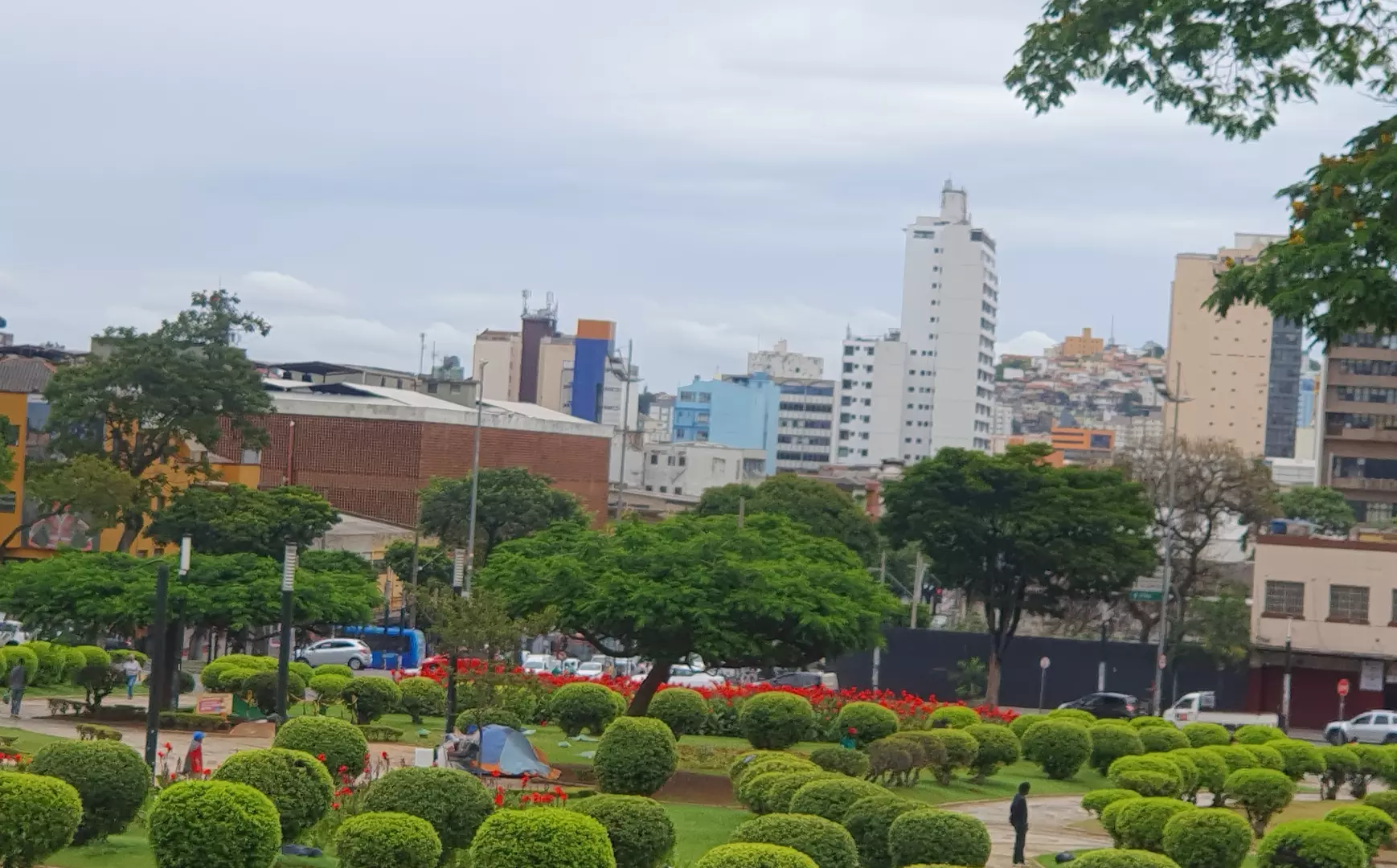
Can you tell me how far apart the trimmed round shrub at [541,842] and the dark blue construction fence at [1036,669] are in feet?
157

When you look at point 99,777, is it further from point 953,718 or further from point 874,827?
point 953,718

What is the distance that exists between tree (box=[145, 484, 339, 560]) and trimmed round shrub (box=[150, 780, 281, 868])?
40.7m

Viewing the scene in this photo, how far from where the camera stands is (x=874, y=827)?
70.3 ft

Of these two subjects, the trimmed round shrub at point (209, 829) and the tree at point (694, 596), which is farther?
the tree at point (694, 596)

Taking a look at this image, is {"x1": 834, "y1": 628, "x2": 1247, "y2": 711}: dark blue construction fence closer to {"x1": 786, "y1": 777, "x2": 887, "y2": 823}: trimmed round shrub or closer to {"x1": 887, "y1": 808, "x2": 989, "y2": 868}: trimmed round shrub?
{"x1": 786, "y1": 777, "x2": 887, "y2": 823}: trimmed round shrub

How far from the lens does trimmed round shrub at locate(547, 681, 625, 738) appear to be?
3703 centimetres

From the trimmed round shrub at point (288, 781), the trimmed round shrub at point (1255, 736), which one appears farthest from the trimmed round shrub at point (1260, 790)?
the trimmed round shrub at point (288, 781)

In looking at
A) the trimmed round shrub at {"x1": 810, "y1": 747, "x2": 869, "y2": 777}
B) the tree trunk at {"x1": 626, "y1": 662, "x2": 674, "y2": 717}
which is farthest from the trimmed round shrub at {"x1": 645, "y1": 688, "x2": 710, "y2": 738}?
the trimmed round shrub at {"x1": 810, "y1": 747, "x2": 869, "y2": 777}

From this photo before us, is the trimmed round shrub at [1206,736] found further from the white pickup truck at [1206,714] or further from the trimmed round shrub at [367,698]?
the trimmed round shrub at [367,698]

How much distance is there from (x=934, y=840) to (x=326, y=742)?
8472 mm

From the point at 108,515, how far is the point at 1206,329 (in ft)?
387

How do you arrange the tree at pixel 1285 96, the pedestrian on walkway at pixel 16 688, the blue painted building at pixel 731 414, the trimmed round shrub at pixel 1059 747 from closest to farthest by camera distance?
the tree at pixel 1285 96 < the pedestrian on walkway at pixel 16 688 < the trimmed round shrub at pixel 1059 747 < the blue painted building at pixel 731 414

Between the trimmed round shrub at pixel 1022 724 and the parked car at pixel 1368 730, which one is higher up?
the trimmed round shrub at pixel 1022 724

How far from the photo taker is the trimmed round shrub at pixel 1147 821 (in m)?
24.0
